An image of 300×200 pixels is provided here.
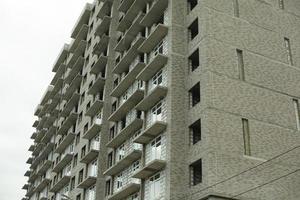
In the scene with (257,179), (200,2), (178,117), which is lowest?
(257,179)

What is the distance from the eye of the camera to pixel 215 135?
27781 mm

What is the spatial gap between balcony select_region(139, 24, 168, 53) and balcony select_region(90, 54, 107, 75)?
10694 mm

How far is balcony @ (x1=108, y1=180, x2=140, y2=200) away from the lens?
109 ft

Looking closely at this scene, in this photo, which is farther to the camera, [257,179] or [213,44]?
[213,44]

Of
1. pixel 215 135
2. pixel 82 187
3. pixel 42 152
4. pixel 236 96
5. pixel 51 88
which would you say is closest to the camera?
pixel 215 135

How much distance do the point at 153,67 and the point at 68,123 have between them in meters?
23.7

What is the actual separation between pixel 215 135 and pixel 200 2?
1059 cm

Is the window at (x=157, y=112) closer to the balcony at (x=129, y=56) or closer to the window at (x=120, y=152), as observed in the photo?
the window at (x=120, y=152)

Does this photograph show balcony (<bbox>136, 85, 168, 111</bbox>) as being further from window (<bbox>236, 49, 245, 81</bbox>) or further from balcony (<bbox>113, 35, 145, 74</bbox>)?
balcony (<bbox>113, 35, 145, 74</bbox>)

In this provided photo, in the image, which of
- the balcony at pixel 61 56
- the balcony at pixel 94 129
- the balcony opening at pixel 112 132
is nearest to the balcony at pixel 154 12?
the balcony opening at pixel 112 132

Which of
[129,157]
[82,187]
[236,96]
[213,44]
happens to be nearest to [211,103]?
[236,96]

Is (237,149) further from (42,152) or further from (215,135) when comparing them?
(42,152)

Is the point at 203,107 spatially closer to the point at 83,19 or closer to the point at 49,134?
the point at 83,19

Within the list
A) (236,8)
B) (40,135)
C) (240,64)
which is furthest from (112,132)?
(40,135)
